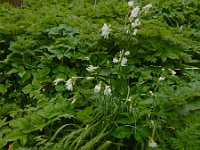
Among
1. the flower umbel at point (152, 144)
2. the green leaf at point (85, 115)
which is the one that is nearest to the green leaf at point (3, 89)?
the green leaf at point (85, 115)

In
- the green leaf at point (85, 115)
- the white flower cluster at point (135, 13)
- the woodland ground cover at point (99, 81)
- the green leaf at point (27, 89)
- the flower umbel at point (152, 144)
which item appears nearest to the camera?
the flower umbel at point (152, 144)

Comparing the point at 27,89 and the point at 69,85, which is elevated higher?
the point at 69,85

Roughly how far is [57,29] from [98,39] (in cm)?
55

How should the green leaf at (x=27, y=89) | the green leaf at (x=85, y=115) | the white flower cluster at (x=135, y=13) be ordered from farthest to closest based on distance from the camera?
1. the green leaf at (x=27, y=89)
2. the green leaf at (x=85, y=115)
3. the white flower cluster at (x=135, y=13)

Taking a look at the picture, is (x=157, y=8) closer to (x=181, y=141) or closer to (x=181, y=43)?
(x=181, y=43)

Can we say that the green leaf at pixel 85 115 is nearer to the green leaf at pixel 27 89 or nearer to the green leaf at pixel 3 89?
the green leaf at pixel 27 89

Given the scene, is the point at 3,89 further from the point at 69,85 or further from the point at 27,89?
the point at 69,85

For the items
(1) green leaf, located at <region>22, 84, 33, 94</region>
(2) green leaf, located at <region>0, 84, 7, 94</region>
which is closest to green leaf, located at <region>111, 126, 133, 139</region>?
(1) green leaf, located at <region>22, 84, 33, 94</region>

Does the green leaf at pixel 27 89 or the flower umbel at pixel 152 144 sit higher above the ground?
the green leaf at pixel 27 89

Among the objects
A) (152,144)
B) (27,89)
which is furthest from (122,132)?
(27,89)

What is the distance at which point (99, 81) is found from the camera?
100 inches

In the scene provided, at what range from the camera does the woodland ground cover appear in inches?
85.7

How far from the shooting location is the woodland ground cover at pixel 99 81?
2.18m

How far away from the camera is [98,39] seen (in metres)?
3.27
